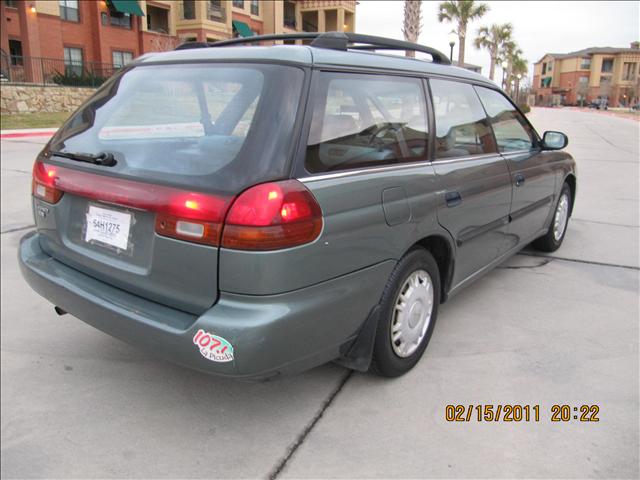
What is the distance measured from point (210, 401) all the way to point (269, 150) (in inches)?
56.1

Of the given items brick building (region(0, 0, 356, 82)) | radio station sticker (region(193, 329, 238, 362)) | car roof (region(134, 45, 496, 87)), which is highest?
brick building (region(0, 0, 356, 82))

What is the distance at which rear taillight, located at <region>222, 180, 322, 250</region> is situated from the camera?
6.68 ft

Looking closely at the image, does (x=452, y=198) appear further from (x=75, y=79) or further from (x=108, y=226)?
(x=75, y=79)

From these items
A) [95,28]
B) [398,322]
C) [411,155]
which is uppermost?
[95,28]

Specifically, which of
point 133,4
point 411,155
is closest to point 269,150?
point 411,155

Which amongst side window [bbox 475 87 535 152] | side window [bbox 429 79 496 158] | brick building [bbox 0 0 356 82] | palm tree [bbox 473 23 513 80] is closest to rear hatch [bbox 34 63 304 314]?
side window [bbox 429 79 496 158]

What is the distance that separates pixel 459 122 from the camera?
11.1 ft

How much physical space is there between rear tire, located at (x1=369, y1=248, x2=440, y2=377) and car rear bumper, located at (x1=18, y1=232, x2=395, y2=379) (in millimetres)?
140

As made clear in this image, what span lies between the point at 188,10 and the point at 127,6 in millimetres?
5462

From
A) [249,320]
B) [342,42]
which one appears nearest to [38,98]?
[342,42]

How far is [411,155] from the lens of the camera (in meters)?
2.84

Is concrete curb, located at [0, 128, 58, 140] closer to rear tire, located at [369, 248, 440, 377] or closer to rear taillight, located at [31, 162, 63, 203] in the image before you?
rear taillight, located at [31, 162, 63, 203]

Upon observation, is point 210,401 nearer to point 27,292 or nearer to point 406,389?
point 406,389

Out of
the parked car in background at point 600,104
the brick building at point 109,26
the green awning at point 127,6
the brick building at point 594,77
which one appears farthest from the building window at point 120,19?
the brick building at point 594,77
